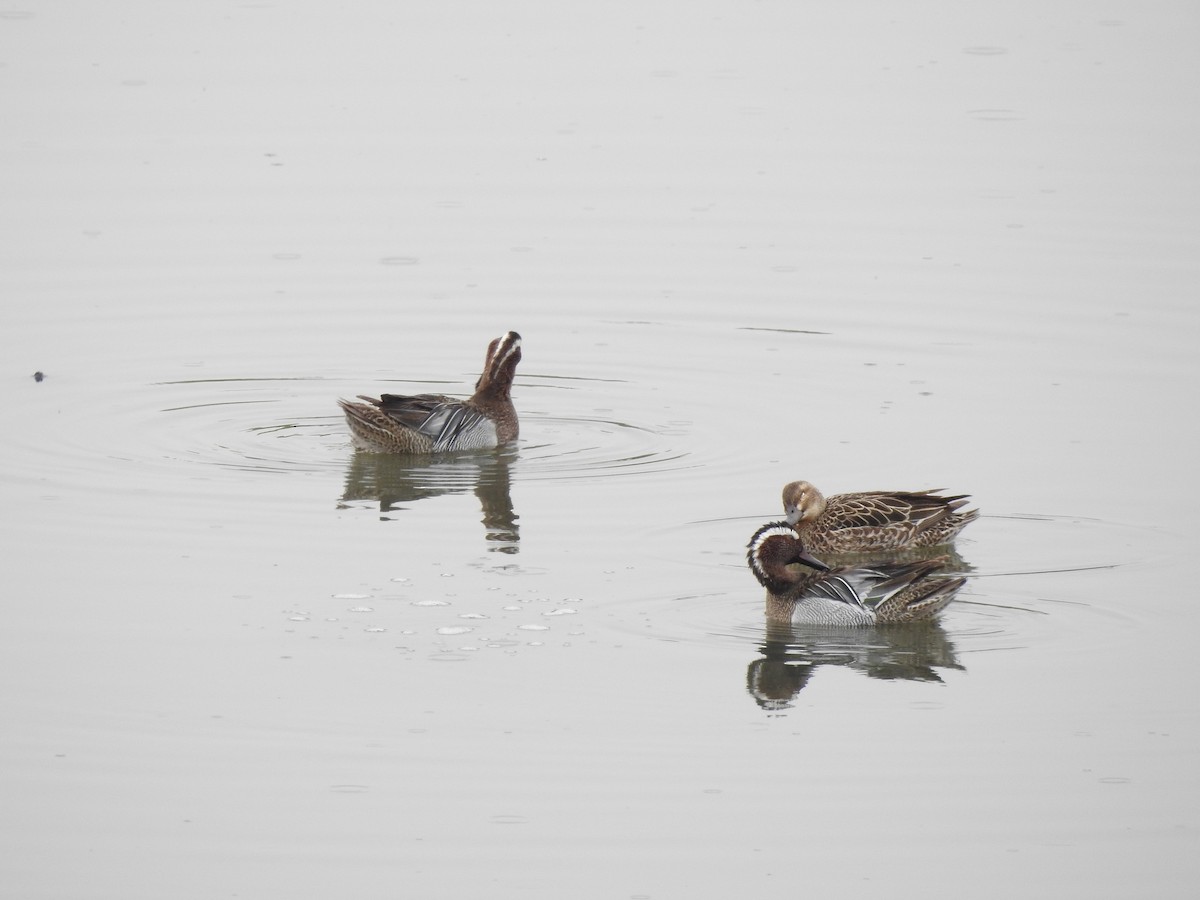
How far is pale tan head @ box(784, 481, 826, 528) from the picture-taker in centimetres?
1242

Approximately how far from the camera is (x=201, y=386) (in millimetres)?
16469

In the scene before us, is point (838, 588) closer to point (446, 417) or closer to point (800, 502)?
point (800, 502)

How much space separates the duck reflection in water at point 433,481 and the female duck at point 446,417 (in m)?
0.13

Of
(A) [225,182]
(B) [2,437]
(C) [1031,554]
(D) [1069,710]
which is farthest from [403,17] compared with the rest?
(D) [1069,710]

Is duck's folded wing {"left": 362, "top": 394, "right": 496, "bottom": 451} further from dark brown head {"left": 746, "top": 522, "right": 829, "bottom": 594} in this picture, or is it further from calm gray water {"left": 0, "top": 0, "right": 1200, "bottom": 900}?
dark brown head {"left": 746, "top": 522, "right": 829, "bottom": 594}

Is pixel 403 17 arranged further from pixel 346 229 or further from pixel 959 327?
pixel 959 327

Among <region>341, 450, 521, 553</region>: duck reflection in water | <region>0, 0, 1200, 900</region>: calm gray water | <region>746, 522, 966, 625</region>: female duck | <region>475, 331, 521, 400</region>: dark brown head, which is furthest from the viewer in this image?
<region>475, 331, 521, 400</region>: dark brown head

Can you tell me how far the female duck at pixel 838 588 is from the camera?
35.6ft

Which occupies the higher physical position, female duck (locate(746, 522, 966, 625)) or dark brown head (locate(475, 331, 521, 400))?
dark brown head (locate(475, 331, 521, 400))

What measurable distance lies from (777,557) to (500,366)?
526 cm

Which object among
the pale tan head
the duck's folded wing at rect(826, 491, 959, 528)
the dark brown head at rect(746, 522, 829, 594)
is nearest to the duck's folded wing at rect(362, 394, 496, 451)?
the pale tan head

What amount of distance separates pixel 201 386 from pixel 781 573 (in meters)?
7.15

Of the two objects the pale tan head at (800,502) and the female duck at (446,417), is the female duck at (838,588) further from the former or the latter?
the female duck at (446,417)

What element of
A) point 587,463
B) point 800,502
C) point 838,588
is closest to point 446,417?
point 587,463
